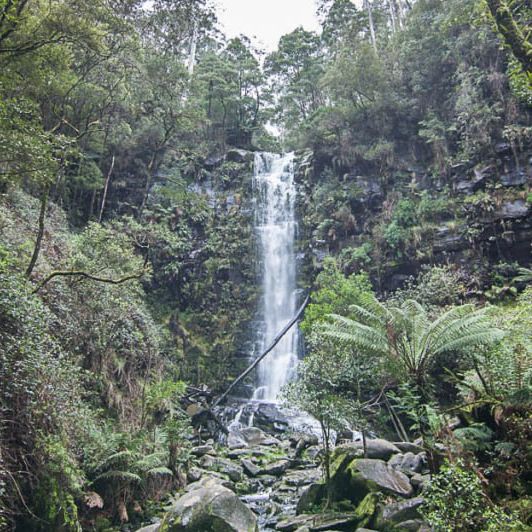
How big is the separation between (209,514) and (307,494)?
2.28 meters

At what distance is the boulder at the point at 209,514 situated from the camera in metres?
5.46

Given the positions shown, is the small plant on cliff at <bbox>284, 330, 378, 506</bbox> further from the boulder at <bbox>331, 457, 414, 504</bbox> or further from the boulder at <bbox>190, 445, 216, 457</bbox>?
the boulder at <bbox>190, 445, 216, 457</bbox>

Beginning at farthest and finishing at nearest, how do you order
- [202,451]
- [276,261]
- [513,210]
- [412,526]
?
[276,261] → [513,210] → [202,451] → [412,526]

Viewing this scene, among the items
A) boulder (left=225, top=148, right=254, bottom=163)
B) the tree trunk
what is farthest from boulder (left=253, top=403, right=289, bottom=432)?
boulder (left=225, top=148, right=254, bottom=163)

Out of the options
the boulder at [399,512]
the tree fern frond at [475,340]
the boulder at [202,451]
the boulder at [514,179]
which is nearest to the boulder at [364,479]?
the boulder at [399,512]

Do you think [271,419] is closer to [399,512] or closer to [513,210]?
[399,512]

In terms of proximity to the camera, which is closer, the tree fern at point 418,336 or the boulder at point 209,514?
the boulder at point 209,514

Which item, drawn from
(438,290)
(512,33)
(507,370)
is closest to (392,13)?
(438,290)

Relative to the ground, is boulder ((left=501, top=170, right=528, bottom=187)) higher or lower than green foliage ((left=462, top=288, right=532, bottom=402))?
higher

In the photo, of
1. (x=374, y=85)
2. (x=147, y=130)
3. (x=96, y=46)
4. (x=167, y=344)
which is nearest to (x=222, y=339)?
(x=167, y=344)

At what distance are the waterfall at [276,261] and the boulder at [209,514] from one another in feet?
34.1

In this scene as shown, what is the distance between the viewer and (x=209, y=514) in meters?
5.58

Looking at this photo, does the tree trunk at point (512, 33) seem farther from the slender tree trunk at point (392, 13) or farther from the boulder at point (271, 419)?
the slender tree trunk at point (392, 13)

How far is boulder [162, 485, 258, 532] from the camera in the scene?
546 centimetres
